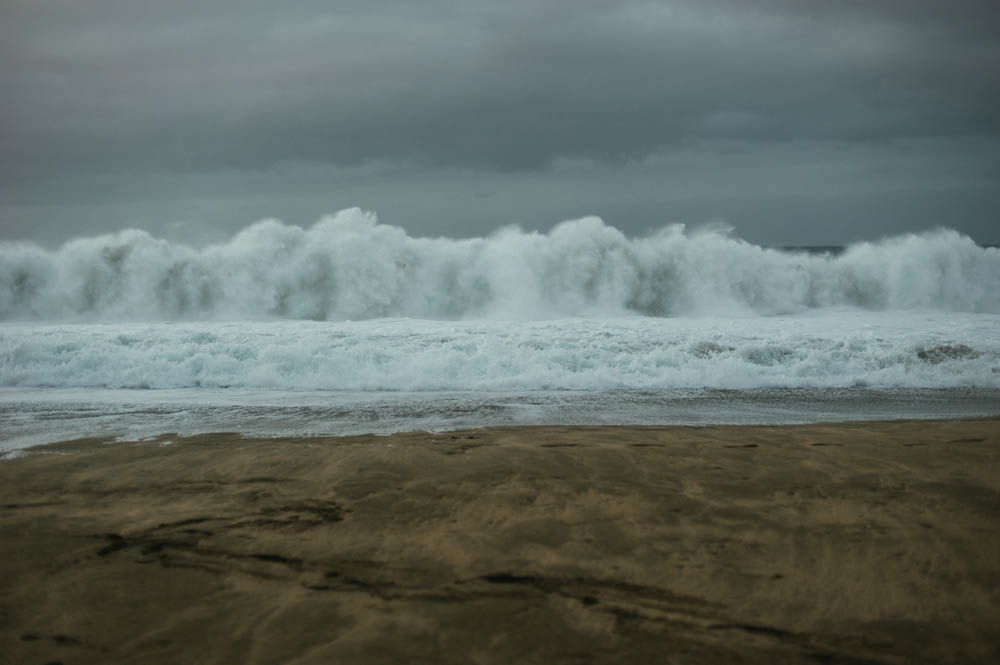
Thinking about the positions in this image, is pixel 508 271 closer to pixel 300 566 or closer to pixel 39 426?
pixel 39 426

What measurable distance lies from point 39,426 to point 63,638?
4.05 meters

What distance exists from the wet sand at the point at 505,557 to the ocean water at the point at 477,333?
6.13 ft

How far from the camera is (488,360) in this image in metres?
8.69

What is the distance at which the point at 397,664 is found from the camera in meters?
1.74

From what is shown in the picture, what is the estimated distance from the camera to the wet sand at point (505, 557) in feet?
6.03

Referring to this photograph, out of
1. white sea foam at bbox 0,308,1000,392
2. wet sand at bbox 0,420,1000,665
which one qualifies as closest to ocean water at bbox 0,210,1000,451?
white sea foam at bbox 0,308,1000,392

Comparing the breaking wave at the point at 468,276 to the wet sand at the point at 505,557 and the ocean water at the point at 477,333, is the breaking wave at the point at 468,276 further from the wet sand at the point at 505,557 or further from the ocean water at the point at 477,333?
the wet sand at the point at 505,557

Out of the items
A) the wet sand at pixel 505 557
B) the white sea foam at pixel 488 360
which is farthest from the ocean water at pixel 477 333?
the wet sand at pixel 505 557

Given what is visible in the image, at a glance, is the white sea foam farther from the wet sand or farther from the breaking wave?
the breaking wave

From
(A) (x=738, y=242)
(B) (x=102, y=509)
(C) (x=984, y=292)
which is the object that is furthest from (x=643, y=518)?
(C) (x=984, y=292)

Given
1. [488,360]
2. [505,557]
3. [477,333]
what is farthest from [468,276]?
[505,557]

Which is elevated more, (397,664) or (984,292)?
(984,292)

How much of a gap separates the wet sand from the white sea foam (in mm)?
4370

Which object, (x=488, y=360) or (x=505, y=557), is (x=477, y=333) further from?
(x=505, y=557)
